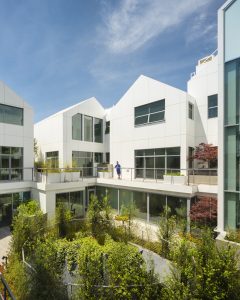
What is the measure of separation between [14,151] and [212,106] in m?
17.3

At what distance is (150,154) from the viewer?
19.0m

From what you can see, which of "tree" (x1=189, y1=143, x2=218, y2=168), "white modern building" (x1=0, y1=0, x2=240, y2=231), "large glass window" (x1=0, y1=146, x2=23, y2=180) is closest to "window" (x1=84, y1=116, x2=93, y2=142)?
"white modern building" (x1=0, y1=0, x2=240, y2=231)

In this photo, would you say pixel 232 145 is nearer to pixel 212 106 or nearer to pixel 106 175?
pixel 212 106

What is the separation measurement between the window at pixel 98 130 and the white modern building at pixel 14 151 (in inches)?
313

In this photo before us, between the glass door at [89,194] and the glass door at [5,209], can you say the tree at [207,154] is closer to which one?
the glass door at [89,194]

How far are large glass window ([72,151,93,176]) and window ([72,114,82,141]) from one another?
68.8 inches

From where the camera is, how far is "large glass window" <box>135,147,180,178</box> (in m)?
17.0

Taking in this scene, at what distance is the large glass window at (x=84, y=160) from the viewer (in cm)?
2219

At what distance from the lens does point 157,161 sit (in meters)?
18.4

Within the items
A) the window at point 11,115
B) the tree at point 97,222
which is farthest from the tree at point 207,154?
the window at point 11,115

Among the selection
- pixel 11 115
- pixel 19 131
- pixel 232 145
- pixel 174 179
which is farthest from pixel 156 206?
pixel 11 115

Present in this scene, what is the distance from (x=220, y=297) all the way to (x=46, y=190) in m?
12.8

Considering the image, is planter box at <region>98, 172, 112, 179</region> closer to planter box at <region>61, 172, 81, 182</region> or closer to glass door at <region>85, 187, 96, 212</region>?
glass door at <region>85, 187, 96, 212</region>

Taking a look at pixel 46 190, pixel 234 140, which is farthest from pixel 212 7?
pixel 46 190
